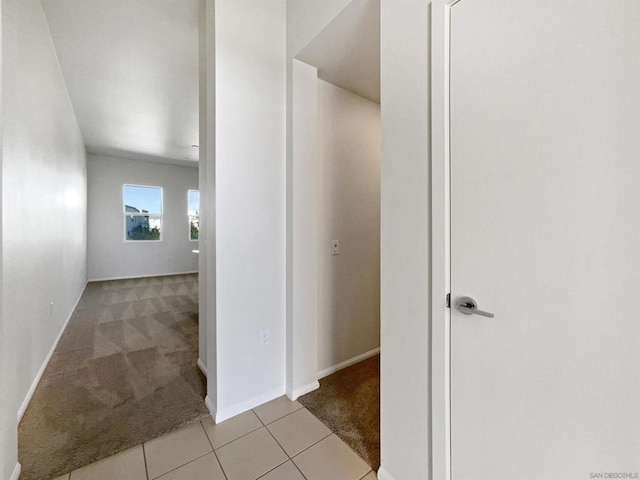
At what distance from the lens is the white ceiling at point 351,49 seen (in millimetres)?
1479

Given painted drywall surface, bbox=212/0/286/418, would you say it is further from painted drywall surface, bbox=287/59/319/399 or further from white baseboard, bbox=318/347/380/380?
white baseboard, bbox=318/347/380/380

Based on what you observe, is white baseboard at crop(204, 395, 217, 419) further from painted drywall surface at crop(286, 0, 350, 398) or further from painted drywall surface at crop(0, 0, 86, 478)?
painted drywall surface at crop(0, 0, 86, 478)

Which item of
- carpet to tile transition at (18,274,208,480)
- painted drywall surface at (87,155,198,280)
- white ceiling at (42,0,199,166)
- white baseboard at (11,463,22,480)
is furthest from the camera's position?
painted drywall surface at (87,155,198,280)

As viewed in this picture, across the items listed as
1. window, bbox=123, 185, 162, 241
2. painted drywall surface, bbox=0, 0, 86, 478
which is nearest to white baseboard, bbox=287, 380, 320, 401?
painted drywall surface, bbox=0, 0, 86, 478

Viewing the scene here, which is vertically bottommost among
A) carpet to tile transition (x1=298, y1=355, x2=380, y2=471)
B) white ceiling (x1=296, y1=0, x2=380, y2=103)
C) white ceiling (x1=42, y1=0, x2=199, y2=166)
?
carpet to tile transition (x1=298, y1=355, x2=380, y2=471)

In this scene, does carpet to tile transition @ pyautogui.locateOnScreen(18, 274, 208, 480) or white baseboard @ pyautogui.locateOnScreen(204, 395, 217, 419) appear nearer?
carpet to tile transition @ pyautogui.locateOnScreen(18, 274, 208, 480)

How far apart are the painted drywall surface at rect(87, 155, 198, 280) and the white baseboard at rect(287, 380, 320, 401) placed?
644 cm

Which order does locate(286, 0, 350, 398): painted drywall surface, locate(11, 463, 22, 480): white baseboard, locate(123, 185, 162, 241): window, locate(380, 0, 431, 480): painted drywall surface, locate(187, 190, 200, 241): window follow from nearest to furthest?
locate(380, 0, 431, 480): painted drywall surface → locate(11, 463, 22, 480): white baseboard → locate(286, 0, 350, 398): painted drywall surface → locate(123, 185, 162, 241): window → locate(187, 190, 200, 241): window

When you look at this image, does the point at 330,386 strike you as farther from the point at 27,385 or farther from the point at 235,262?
the point at 27,385

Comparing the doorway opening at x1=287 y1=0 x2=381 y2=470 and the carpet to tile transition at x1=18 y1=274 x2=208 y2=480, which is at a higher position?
the doorway opening at x1=287 y1=0 x2=381 y2=470

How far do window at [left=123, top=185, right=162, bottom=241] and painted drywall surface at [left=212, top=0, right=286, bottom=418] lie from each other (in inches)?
250

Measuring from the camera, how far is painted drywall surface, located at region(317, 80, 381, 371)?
Result: 7.20 ft
